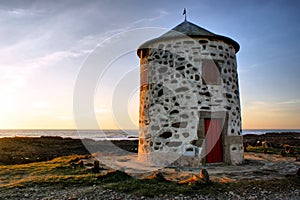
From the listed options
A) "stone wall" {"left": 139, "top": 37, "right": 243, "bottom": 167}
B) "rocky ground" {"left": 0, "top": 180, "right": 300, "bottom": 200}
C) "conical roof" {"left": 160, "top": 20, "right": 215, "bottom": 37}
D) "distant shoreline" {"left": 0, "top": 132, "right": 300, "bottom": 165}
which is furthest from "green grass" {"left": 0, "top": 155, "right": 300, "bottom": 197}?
"distant shoreline" {"left": 0, "top": 132, "right": 300, "bottom": 165}

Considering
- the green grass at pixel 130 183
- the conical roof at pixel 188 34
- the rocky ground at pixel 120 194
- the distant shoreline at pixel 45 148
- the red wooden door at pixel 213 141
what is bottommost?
the distant shoreline at pixel 45 148

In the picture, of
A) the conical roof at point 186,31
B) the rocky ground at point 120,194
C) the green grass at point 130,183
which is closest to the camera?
the rocky ground at point 120,194

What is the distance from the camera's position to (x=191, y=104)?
10359mm

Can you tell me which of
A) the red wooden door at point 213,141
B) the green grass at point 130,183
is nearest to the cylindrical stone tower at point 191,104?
the red wooden door at point 213,141

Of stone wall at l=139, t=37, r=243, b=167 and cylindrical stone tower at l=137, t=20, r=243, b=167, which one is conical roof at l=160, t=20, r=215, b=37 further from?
stone wall at l=139, t=37, r=243, b=167

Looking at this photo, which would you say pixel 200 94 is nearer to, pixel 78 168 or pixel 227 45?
pixel 227 45

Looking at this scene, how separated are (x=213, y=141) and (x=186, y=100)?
77.6 inches

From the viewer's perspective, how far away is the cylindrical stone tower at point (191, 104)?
10.2 meters

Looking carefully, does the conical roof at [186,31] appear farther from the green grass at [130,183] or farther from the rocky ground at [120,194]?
the rocky ground at [120,194]

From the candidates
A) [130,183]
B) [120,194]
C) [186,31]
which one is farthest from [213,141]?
[120,194]

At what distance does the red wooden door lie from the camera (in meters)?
10.4

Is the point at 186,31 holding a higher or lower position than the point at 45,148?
higher

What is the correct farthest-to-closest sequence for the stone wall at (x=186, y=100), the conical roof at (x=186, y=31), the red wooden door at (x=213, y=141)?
the conical roof at (x=186, y=31)
the red wooden door at (x=213, y=141)
the stone wall at (x=186, y=100)

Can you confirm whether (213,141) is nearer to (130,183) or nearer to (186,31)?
(186,31)
